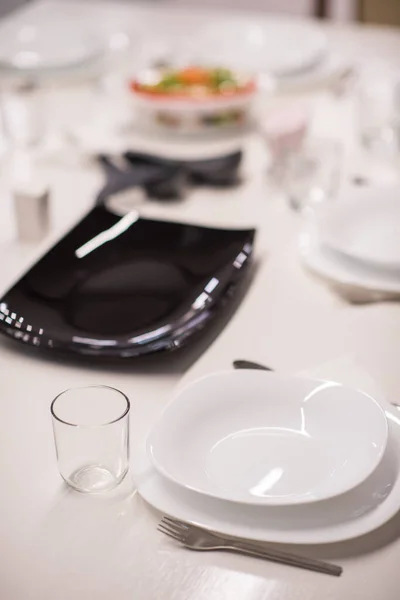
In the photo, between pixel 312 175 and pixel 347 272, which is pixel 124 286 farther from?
pixel 312 175

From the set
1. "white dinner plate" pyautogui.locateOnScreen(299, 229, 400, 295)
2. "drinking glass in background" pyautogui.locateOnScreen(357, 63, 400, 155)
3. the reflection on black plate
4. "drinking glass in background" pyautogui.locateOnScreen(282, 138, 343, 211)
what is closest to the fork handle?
the reflection on black plate

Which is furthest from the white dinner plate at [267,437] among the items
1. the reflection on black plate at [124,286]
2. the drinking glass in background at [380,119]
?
the drinking glass in background at [380,119]

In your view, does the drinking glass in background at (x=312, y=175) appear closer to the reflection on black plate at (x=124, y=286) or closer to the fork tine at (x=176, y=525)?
the reflection on black plate at (x=124, y=286)

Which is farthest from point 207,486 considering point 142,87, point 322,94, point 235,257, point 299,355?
point 322,94

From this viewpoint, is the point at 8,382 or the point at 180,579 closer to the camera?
the point at 180,579

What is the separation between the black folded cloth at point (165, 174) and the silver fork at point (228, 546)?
0.74 metres

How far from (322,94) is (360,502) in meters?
1.24

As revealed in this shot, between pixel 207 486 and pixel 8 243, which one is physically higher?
pixel 207 486

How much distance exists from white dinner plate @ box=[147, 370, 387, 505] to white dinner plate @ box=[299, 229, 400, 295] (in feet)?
0.94

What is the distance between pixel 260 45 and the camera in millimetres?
2027

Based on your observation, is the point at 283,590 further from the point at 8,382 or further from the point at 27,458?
the point at 8,382

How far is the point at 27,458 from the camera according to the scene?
2.74 ft

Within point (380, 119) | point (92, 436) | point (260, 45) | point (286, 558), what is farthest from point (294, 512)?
point (260, 45)

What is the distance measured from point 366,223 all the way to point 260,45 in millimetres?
910
